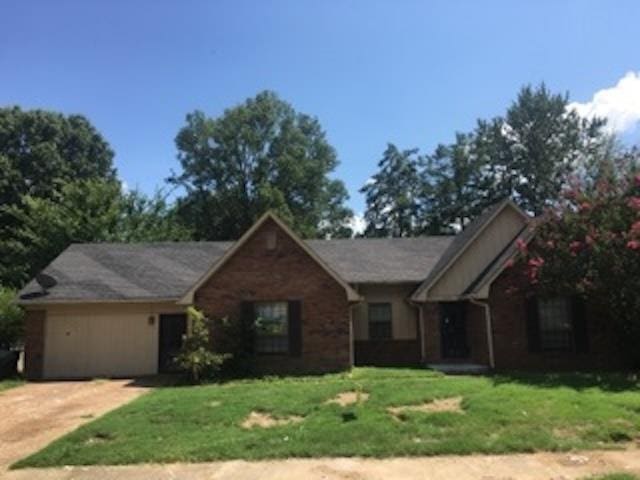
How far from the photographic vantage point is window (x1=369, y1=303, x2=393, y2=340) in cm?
2120

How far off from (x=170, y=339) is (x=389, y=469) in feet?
44.1

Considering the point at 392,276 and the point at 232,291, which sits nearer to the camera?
the point at 232,291

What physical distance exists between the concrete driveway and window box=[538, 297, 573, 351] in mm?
11361

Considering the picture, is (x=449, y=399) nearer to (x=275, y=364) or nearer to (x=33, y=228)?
(x=275, y=364)

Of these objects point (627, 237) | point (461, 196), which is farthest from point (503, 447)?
point (461, 196)

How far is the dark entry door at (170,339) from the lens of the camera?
20031mm

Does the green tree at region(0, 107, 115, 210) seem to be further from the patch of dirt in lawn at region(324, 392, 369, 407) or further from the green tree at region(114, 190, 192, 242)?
the patch of dirt in lawn at region(324, 392, 369, 407)

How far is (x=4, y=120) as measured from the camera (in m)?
45.9

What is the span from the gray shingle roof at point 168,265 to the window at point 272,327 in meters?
3.08

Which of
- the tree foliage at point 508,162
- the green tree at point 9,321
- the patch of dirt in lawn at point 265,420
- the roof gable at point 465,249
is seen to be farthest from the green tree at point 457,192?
the patch of dirt in lawn at point 265,420

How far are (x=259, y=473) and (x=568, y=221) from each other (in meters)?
12.0

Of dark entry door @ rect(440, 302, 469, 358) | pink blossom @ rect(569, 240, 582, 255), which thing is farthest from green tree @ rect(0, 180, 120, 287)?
pink blossom @ rect(569, 240, 582, 255)

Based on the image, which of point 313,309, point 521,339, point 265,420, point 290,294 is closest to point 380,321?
point 313,309

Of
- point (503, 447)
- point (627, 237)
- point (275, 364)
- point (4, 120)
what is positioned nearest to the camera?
point (503, 447)
